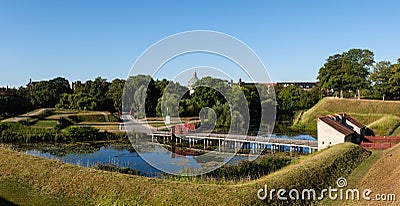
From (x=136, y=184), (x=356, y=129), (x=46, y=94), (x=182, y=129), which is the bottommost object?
(x=136, y=184)

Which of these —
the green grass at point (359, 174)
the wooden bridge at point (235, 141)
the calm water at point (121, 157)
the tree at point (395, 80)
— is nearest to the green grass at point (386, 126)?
the wooden bridge at point (235, 141)

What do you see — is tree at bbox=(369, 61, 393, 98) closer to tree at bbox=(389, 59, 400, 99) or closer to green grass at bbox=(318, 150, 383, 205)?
tree at bbox=(389, 59, 400, 99)

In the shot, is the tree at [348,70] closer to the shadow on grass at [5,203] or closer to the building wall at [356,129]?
the building wall at [356,129]

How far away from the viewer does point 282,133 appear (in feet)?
121

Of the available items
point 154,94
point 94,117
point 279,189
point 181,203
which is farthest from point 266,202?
point 154,94

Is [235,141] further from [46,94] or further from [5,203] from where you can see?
[46,94]

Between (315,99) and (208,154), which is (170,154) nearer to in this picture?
(208,154)

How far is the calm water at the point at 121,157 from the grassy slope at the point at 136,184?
5615 mm

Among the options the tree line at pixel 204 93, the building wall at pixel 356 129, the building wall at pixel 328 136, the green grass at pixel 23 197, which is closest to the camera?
the green grass at pixel 23 197

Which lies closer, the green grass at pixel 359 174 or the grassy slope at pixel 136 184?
the grassy slope at pixel 136 184

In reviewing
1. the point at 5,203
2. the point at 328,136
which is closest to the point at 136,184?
the point at 5,203
